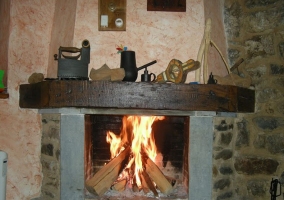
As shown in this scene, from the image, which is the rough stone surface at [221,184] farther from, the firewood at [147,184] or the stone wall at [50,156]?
the stone wall at [50,156]

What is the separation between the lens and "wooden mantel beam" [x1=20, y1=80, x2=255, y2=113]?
1821mm

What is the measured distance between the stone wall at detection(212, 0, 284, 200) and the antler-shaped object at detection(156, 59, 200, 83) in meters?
0.64

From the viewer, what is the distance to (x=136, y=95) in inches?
72.2

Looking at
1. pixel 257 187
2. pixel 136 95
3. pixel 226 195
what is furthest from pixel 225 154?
pixel 136 95

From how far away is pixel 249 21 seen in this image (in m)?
2.35

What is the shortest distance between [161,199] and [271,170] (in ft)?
3.26

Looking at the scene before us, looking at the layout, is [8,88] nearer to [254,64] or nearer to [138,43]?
[138,43]

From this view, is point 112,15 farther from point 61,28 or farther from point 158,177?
point 158,177

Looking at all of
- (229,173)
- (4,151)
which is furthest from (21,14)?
(229,173)

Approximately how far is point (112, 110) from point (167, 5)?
993mm

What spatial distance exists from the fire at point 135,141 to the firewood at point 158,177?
0.14 meters

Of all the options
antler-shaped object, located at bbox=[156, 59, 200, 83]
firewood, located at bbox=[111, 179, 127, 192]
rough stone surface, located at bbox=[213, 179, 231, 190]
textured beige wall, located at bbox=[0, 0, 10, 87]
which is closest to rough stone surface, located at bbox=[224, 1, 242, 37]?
antler-shaped object, located at bbox=[156, 59, 200, 83]

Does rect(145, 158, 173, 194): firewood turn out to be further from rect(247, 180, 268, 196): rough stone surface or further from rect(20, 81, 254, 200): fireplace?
rect(247, 180, 268, 196): rough stone surface

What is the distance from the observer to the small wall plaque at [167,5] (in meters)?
2.16
